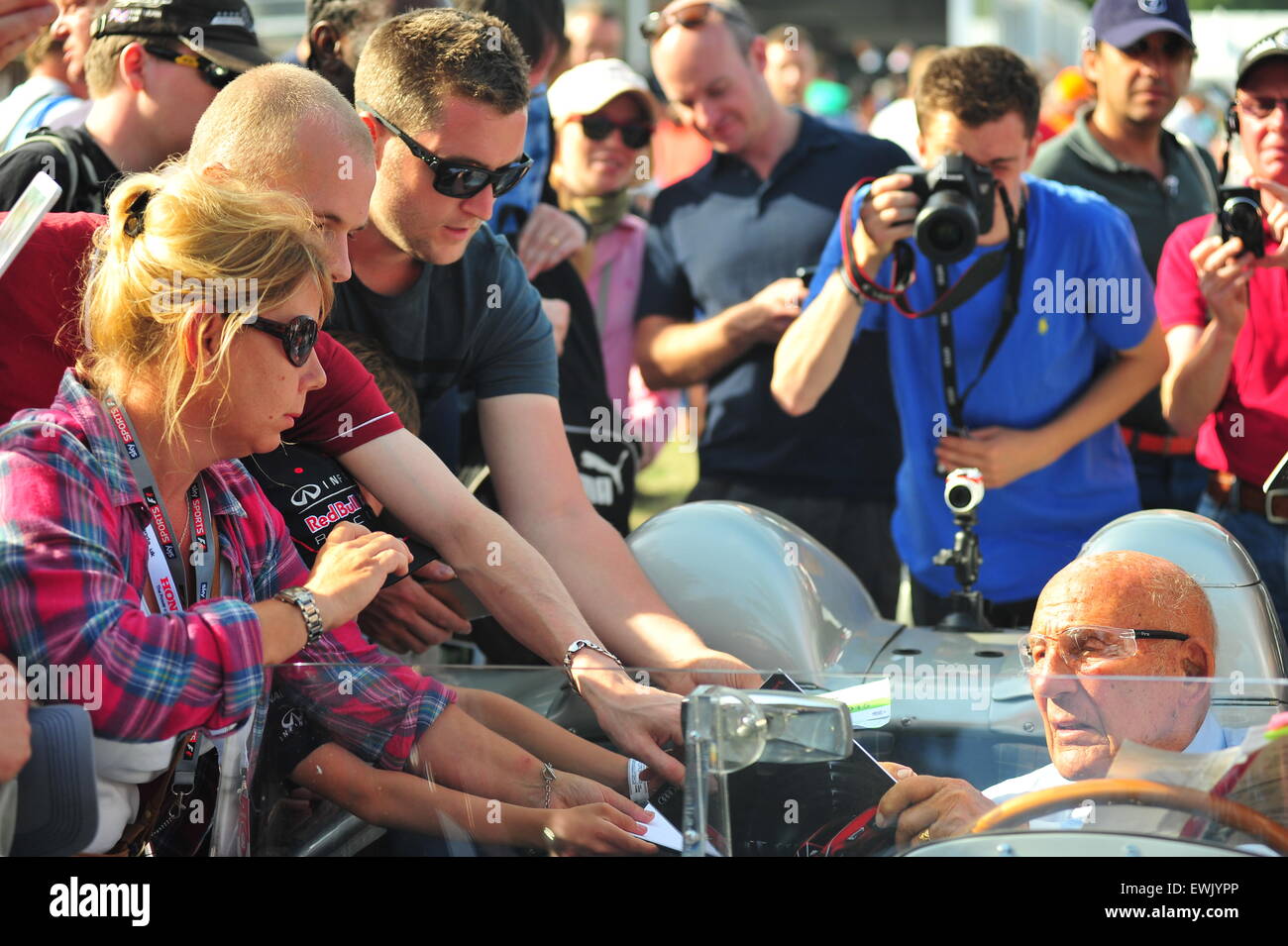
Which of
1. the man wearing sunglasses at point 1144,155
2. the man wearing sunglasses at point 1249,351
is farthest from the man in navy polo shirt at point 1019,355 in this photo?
the man wearing sunglasses at point 1144,155

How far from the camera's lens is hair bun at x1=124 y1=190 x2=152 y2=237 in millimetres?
1753

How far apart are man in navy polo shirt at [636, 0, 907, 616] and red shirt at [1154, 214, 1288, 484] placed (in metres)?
0.75

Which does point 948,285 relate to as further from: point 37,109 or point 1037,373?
point 37,109

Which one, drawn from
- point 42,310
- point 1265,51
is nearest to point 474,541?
point 42,310

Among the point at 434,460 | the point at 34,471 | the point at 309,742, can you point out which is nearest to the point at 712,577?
the point at 434,460

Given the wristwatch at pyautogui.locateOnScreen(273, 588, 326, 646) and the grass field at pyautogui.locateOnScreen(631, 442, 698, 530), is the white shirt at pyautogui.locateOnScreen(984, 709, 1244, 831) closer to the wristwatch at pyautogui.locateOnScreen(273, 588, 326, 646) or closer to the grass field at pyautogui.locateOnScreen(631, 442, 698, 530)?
the wristwatch at pyautogui.locateOnScreen(273, 588, 326, 646)

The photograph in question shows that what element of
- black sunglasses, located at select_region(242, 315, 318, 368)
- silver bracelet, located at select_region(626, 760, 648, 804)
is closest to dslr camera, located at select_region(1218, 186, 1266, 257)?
silver bracelet, located at select_region(626, 760, 648, 804)

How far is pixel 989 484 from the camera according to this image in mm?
3178

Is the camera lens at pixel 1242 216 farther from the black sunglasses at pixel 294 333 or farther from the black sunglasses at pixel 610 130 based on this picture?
the black sunglasses at pixel 294 333

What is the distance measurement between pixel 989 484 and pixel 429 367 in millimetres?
1293

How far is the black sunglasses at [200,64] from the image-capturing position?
8.89 feet

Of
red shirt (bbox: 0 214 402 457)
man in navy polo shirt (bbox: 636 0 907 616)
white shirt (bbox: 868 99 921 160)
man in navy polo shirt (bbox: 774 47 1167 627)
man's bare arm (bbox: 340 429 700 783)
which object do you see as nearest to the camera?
red shirt (bbox: 0 214 402 457)
